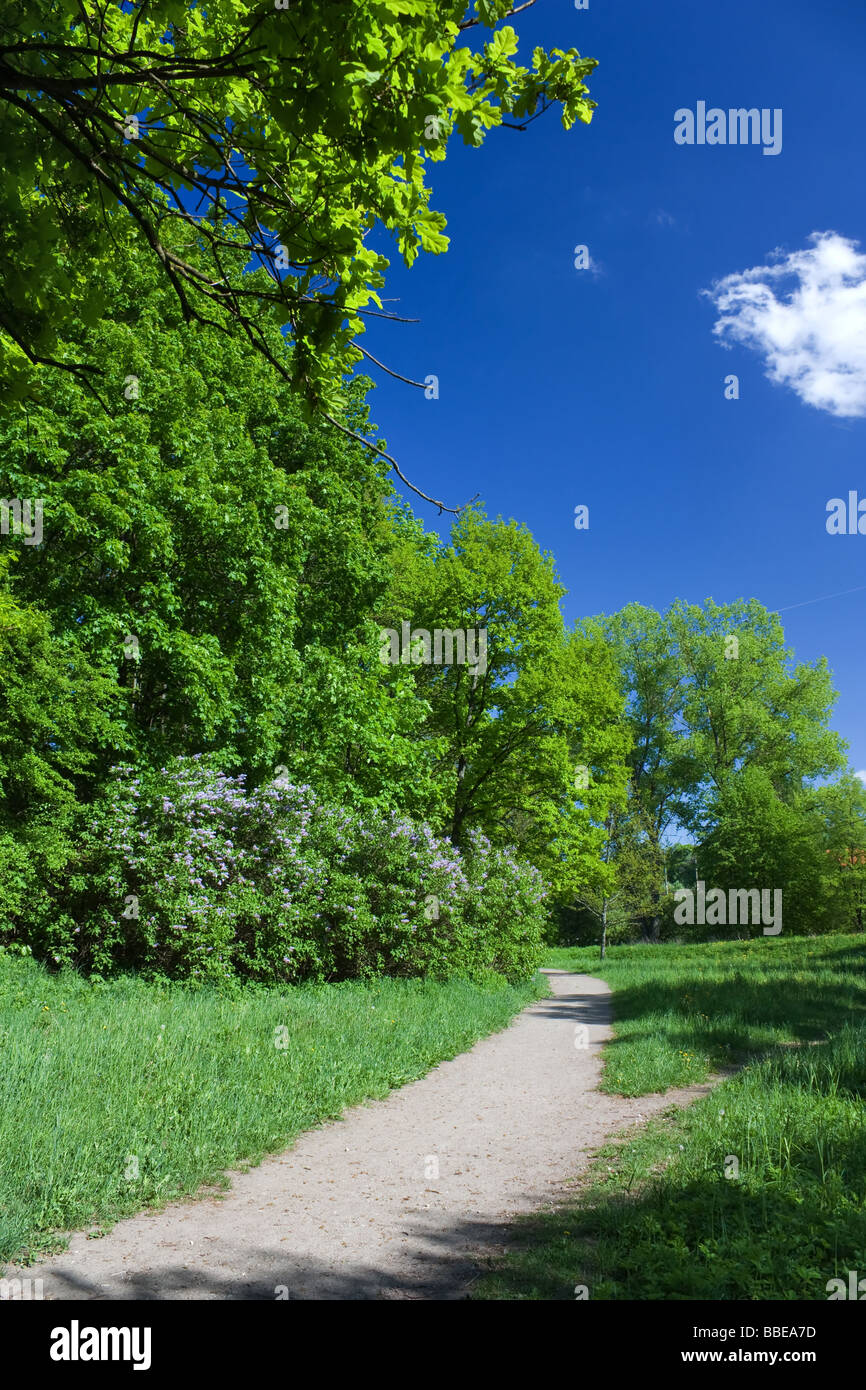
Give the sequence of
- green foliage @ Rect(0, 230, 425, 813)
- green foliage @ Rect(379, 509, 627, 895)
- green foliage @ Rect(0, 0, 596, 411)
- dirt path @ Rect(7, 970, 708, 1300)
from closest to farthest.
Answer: green foliage @ Rect(0, 0, 596, 411)
dirt path @ Rect(7, 970, 708, 1300)
green foliage @ Rect(0, 230, 425, 813)
green foliage @ Rect(379, 509, 627, 895)

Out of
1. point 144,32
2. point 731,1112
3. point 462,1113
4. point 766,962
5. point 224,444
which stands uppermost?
point 224,444

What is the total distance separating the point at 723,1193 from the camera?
14.2ft

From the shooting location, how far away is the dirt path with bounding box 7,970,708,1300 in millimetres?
3691

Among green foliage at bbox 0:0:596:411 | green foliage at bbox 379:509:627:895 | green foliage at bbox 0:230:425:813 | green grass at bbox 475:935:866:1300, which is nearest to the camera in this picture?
green foliage at bbox 0:0:596:411

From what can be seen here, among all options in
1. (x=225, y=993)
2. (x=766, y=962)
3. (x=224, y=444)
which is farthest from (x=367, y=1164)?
(x=766, y=962)

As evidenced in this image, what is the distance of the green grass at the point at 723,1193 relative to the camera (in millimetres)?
3451

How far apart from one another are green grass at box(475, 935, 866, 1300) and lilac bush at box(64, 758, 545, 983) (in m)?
5.52

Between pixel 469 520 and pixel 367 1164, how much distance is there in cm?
2000

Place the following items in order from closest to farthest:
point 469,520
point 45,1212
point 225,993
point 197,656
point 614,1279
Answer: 1. point 614,1279
2. point 45,1212
3. point 225,993
4. point 197,656
5. point 469,520

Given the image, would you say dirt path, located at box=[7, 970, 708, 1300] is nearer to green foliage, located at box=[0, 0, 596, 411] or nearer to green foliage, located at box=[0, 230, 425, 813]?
green foliage, located at box=[0, 0, 596, 411]

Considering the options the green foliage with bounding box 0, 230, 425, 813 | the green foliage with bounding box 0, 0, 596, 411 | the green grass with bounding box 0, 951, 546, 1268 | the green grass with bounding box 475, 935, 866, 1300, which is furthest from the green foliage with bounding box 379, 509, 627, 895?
the green foliage with bounding box 0, 0, 596, 411

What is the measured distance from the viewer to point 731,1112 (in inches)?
230

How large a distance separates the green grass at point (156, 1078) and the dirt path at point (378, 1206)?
0.74 feet
